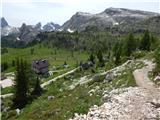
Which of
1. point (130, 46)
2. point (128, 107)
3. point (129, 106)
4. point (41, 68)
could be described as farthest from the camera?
point (41, 68)

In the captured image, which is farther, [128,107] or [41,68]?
[41,68]

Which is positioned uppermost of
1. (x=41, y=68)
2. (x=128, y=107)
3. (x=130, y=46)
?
(x=128, y=107)

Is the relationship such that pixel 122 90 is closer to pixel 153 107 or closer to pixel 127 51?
pixel 153 107

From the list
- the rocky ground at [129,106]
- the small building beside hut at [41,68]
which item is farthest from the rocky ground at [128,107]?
the small building beside hut at [41,68]

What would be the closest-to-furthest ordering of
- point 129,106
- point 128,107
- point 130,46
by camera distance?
point 128,107
point 129,106
point 130,46

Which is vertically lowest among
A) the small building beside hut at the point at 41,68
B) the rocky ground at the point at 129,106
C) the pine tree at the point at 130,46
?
the small building beside hut at the point at 41,68

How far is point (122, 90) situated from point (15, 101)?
122 feet

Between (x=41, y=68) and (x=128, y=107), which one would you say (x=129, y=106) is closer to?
(x=128, y=107)

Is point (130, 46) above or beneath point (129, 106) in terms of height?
beneath

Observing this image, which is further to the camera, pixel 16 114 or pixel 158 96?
pixel 16 114

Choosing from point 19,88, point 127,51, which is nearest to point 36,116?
point 19,88

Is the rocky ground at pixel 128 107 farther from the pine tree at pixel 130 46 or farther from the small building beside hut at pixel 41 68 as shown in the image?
the small building beside hut at pixel 41 68

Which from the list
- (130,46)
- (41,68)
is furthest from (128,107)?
(41,68)

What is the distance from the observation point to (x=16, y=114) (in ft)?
194
